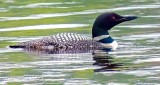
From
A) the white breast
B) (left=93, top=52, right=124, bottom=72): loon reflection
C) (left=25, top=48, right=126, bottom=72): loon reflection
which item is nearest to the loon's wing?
(left=25, top=48, right=126, bottom=72): loon reflection

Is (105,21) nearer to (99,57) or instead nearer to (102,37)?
(102,37)

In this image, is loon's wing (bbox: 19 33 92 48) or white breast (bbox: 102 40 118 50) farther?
white breast (bbox: 102 40 118 50)

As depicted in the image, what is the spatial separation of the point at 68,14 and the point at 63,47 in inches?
213

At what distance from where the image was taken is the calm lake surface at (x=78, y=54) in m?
13.3

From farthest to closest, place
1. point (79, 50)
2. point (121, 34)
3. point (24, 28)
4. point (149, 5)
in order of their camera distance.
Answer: point (149, 5) < point (24, 28) < point (121, 34) < point (79, 50)

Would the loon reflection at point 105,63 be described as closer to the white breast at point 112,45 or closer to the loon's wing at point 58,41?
the white breast at point 112,45

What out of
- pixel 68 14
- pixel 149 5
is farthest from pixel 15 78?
pixel 149 5

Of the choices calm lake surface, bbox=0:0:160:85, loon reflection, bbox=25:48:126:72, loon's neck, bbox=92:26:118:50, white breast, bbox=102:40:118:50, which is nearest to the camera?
calm lake surface, bbox=0:0:160:85

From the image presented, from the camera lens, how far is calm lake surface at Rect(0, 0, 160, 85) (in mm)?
13312

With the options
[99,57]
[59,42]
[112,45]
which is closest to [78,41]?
[59,42]

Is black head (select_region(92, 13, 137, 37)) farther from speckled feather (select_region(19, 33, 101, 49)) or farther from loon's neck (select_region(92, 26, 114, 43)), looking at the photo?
speckled feather (select_region(19, 33, 101, 49))

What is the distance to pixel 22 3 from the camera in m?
25.7

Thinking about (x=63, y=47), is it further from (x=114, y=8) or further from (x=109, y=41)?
(x=114, y=8)

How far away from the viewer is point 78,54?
16375 millimetres
